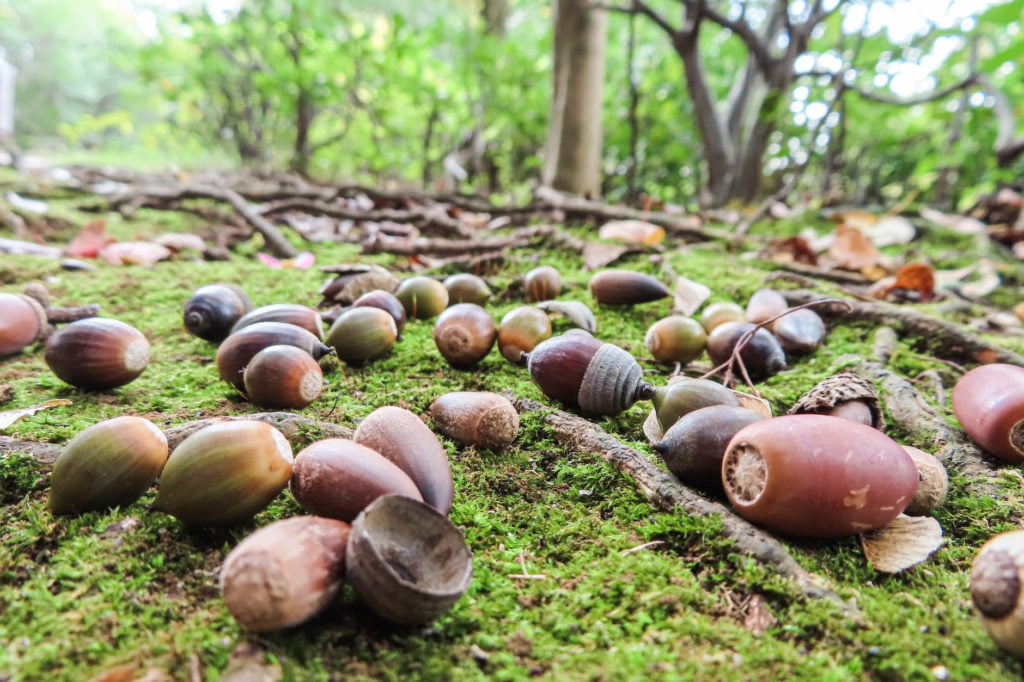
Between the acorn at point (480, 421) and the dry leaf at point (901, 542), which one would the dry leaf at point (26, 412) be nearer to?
the acorn at point (480, 421)

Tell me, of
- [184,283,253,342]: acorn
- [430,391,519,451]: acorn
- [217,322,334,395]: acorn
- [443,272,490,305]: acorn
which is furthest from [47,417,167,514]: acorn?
[443,272,490,305]: acorn

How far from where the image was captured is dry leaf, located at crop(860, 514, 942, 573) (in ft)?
3.59

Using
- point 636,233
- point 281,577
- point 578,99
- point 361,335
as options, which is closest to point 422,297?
point 361,335

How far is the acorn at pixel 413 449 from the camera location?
3.95 ft

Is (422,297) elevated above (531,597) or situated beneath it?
elevated above

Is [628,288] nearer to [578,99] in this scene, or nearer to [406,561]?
[406,561]

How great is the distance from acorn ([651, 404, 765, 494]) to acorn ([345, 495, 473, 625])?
58 centimetres

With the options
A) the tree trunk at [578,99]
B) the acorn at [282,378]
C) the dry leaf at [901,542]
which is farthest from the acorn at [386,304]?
the tree trunk at [578,99]

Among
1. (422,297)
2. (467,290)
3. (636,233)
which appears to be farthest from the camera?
(636,233)

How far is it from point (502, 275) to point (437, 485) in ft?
6.44

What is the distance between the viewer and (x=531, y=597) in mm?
1048

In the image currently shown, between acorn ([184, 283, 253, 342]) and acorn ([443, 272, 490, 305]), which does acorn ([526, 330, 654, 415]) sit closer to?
acorn ([443, 272, 490, 305])

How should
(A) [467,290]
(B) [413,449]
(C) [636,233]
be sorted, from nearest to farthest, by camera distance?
(B) [413,449], (A) [467,290], (C) [636,233]

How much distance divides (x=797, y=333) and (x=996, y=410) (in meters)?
0.73
